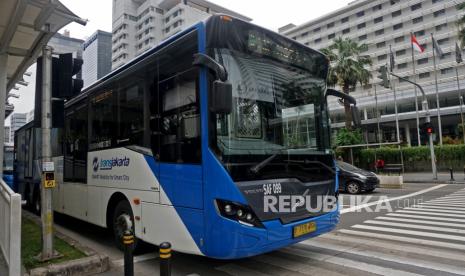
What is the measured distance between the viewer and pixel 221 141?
15.2 ft

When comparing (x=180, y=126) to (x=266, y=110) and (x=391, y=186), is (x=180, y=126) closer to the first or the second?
(x=266, y=110)

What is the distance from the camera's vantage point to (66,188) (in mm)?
8852

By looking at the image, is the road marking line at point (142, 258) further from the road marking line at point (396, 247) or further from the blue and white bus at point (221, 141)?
the road marking line at point (396, 247)

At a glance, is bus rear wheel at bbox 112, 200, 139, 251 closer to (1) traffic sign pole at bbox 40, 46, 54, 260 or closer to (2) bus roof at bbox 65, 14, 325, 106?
(1) traffic sign pole at bbox 40, 46, 54, 260

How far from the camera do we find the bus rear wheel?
6145mm

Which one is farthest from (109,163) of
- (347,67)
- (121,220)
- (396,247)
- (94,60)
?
(347,67)

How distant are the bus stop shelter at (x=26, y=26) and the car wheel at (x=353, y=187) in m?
13.7

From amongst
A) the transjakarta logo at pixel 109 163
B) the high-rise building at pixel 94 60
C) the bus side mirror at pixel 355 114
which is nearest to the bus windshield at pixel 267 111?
the bus side mirror at pixel 355 114

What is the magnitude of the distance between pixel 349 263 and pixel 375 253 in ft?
2.84

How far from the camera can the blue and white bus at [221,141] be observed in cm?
461

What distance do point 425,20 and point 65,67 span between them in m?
79.0

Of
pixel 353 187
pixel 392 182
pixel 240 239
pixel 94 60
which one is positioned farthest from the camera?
pixel 392 182

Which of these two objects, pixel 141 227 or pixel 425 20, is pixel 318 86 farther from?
pixel 425 20

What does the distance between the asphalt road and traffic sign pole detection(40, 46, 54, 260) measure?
1121mm
